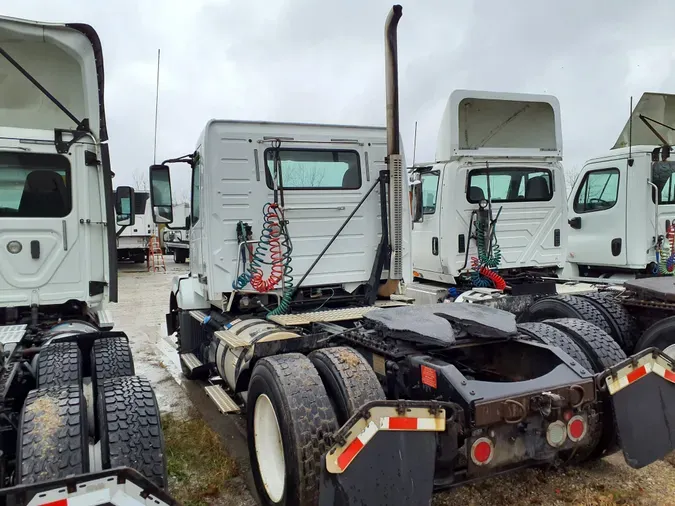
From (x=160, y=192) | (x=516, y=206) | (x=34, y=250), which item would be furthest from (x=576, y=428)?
(x=516, y=206)

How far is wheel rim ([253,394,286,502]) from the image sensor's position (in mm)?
3143

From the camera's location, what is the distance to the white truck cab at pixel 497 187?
696 cm

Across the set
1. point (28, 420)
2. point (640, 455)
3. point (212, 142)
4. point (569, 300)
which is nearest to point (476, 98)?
point (569, 300)

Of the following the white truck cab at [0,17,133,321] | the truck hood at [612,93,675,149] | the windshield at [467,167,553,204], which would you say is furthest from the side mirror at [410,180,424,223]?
the white truck cab at [0,17,133,321]

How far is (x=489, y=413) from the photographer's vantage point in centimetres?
250

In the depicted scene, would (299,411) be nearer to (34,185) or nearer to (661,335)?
(34,185)

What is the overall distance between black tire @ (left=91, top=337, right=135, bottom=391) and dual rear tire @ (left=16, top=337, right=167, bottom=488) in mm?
126

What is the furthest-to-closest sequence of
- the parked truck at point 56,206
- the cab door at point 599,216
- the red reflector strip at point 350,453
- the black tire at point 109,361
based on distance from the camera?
the cab door at point 599,216 < the parked truck at point 56,206 < the black tire at point 109,361 < the red reflector strip at point 350,453

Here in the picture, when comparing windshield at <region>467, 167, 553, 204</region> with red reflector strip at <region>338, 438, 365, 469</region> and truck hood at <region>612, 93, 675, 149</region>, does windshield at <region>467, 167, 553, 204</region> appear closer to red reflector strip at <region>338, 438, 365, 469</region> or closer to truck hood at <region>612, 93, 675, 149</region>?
truck hood at <region>612, 93, 675, 149</region>

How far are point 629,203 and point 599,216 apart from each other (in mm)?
546

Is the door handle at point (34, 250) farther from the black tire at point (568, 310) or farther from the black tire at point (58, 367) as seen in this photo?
the black tire at point (568, 310)

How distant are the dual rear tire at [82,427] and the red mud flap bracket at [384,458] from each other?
2.56ft

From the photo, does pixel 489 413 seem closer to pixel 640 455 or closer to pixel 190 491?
pixel 640 455

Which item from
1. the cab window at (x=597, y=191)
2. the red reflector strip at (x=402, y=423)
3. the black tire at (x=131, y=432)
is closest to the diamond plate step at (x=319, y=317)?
the black tire at (x=131, y=432)
